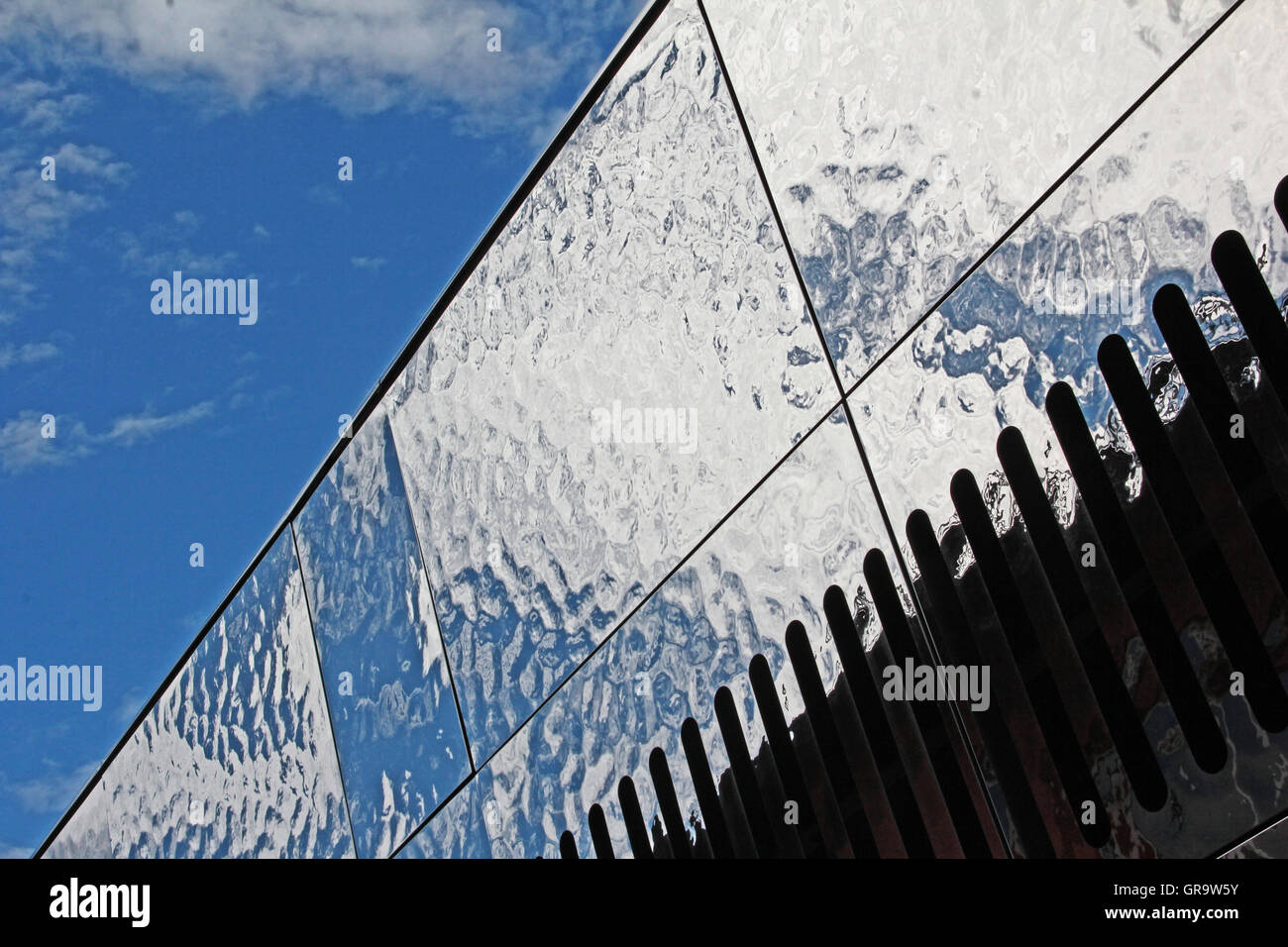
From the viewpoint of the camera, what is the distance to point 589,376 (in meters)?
3.40

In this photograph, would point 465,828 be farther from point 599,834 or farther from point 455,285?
point 455,285

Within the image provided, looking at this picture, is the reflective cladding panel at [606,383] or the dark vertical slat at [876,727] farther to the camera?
the reflective cladding panel at [606,383]

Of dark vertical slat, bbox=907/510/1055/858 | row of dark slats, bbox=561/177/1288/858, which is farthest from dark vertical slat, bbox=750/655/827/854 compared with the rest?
dark vertical slat, bbox=907/510/1055/858

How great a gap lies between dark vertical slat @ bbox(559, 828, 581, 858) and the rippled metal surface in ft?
0.09

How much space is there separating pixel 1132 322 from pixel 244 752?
4.42 meters

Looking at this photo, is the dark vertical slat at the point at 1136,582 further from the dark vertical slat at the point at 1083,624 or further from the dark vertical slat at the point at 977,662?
the dark vertical slat at the point at 977,662

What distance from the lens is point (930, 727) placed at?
2.26 m

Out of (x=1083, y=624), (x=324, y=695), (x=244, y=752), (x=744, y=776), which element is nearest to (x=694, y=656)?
(x=744, y=776)

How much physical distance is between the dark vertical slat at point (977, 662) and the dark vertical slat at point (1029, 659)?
81mm

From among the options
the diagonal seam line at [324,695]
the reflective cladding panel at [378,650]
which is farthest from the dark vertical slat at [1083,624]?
the diagonal seam line at [324,695]

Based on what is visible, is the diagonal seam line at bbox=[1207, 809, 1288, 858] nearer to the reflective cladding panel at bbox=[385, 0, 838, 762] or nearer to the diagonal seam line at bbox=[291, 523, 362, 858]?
the reflective cladding panel at bbox=[385, 0, 838, 762]

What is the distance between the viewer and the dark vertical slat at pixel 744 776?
103 inches
